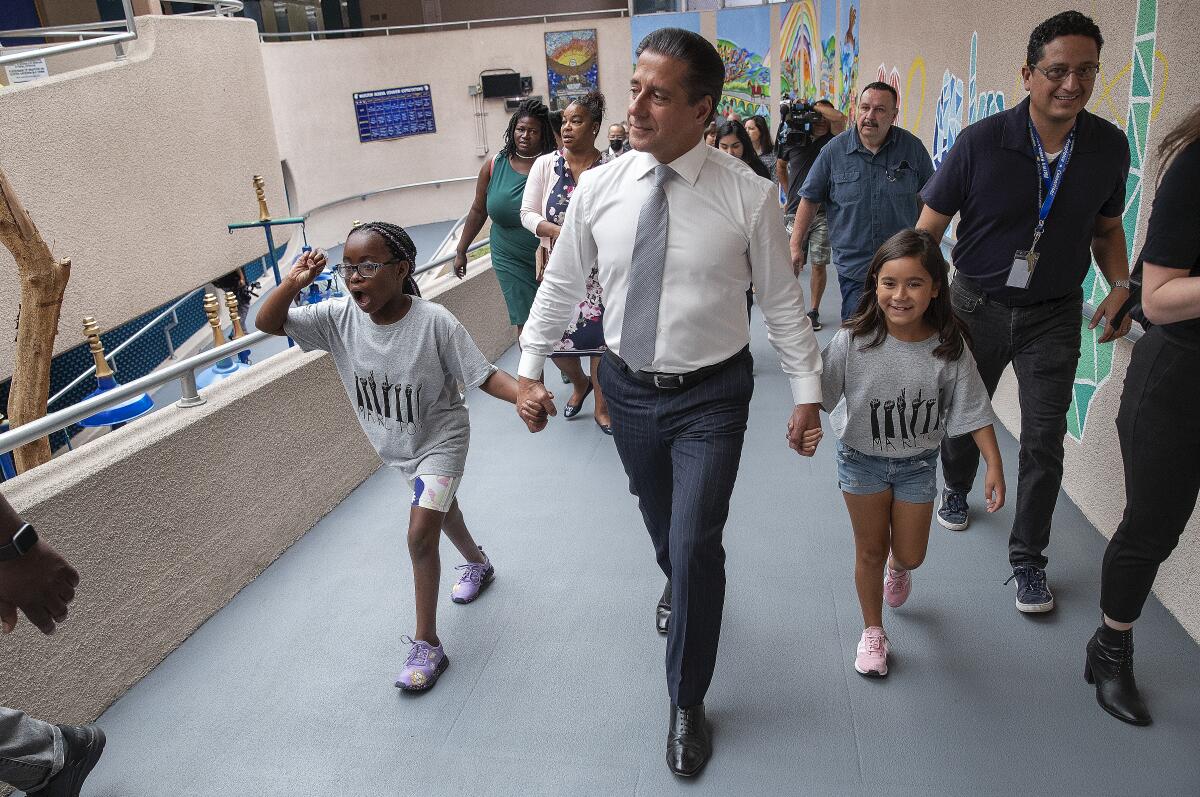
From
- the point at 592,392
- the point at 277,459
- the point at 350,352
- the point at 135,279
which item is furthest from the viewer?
the point at 135,279

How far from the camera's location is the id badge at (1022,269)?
98.2 inches

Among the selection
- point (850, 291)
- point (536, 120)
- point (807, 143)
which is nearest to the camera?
point (850, 291)

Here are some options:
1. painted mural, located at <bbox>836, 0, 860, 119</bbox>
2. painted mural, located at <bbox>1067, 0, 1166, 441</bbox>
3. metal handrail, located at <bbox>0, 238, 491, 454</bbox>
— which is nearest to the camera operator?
painted mural, located at <bbox>1067, 0, 1166, 441</bbox>

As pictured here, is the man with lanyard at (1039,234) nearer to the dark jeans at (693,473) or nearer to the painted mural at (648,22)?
the dark jeans at (693,473)

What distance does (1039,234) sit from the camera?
2.49m

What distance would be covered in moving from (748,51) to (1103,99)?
12131mm

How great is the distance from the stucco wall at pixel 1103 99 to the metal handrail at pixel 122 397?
9.90 feet

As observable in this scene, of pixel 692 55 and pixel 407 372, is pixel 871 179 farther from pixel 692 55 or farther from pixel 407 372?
pixel 407 372

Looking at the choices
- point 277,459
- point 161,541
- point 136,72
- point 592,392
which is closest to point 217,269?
point 136,72

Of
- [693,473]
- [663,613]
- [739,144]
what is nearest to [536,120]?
[739,144]

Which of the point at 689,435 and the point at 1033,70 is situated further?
the point at 1033,70

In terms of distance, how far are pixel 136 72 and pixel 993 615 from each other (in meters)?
6.98

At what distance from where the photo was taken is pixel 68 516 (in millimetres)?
2396

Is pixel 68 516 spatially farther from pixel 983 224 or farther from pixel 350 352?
pixel 983 224
